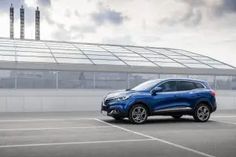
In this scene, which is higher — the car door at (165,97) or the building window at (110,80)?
the building window at (110,80)

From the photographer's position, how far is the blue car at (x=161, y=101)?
14672mm

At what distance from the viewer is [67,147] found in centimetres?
925

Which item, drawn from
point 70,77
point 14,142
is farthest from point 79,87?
point 14,142

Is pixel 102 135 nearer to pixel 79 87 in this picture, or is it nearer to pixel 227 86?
pixel 79 87

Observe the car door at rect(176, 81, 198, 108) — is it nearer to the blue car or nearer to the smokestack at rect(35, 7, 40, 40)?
the blue car

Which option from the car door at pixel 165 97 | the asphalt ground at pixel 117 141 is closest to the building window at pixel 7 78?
the asphalt ground at pixel 117 141

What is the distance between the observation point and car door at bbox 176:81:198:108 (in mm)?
15498

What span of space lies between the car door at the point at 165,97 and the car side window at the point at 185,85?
0.73 ft

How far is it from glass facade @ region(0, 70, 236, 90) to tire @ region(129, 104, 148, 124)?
9745 mm

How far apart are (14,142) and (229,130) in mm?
6632

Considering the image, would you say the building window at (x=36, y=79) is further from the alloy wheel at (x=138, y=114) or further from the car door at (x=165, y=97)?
the alloy wheel at (x=138, y=114)

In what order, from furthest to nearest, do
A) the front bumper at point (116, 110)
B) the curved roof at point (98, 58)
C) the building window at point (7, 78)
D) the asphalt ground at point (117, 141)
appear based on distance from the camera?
the curved roof at point (98, 58)
the building window at point (7, 78)
the front bumper at point (116, 110)
the asphalt ground at point (117, 141)

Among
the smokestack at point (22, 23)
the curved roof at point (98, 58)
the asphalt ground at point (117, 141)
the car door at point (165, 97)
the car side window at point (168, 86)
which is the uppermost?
the smokestack at point (22, 23)

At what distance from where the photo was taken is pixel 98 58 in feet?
89.5
